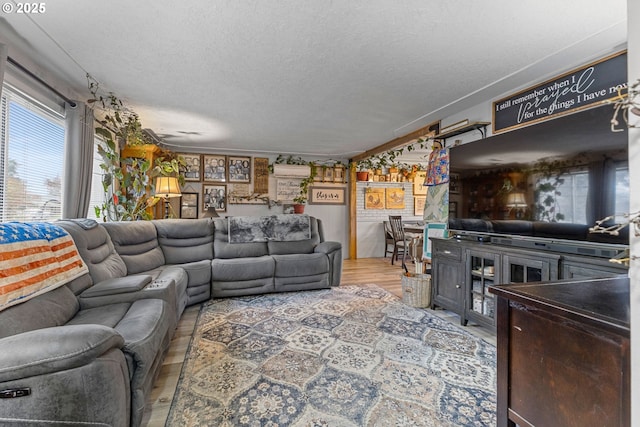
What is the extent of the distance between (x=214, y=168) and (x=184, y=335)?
3.99m

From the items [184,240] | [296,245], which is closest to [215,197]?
[184,240]

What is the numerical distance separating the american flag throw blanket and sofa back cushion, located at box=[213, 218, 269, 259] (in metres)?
1.93


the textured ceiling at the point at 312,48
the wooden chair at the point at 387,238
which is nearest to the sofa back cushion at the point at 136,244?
the textured ceiling at the point at 312,48

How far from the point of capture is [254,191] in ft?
19.8

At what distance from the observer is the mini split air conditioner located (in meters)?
6.05

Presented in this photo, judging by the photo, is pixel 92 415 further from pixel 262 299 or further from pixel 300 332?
pixel 262 299

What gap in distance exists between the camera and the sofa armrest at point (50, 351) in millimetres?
971

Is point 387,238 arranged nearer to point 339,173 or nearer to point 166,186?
point 339,173

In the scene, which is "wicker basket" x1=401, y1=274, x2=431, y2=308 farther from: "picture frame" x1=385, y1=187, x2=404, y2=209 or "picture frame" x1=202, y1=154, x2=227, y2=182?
"picture frame" x1=202, y1=154, x2=227, y2=182

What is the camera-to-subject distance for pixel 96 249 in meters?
2.44

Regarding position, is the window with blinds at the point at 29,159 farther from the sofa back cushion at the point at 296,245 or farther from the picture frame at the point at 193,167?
the picture frame at the point at 193,167

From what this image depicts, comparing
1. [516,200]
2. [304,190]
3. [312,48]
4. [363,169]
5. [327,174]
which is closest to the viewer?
[312,48]

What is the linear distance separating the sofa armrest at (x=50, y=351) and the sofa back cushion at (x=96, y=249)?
1318mm

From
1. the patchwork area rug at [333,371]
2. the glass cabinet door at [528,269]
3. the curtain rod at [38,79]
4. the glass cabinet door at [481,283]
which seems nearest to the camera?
the patchwork area rug at [333,371]
